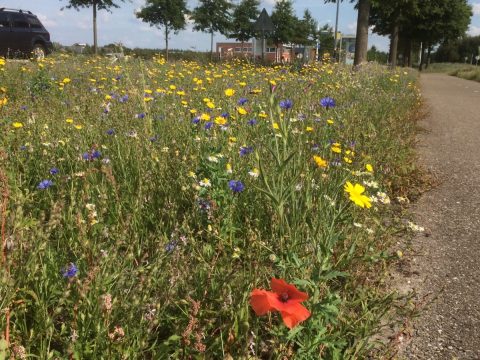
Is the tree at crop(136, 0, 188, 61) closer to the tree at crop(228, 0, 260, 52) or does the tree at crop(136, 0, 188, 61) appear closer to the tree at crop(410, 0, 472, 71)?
the tree at crop(228, 0, 260, 52)

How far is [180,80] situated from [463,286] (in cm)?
546

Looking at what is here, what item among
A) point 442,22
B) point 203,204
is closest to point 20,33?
point 203,204

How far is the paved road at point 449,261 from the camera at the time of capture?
188 cm

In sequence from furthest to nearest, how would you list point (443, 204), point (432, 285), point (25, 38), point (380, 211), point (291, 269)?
point (25, 38) < point (443, 204) < point (380, 211) < point (432, 285) < point (291, 269)

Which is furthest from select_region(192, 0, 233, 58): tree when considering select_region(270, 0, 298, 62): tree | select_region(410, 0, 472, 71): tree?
select_region(410, 0, 472, 71): tree

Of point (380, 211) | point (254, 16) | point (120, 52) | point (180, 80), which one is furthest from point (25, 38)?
point (254, 16)

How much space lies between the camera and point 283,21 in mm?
39656

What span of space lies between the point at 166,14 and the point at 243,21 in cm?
819

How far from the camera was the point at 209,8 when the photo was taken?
106 ft

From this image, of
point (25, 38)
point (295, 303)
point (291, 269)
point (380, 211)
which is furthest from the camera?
point (25, 38)

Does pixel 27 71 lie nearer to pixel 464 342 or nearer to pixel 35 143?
pixel 35 143

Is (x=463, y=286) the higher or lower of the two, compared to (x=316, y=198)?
lower

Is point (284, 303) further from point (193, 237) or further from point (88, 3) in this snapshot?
point (88, 3)

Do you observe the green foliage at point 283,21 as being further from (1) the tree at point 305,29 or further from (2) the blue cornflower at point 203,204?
(2) the blue cornflower at point 203,204
